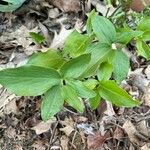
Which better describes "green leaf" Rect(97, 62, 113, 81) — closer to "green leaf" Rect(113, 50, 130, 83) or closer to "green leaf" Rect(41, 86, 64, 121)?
"green leaf" Rect(113, 50, 130, 83)

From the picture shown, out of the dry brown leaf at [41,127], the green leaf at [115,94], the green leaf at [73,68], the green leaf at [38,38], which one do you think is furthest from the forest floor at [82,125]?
the green leaf at [73,68]

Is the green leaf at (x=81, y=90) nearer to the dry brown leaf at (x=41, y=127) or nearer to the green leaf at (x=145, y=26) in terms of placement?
the green leaf at (x=145, y=26)

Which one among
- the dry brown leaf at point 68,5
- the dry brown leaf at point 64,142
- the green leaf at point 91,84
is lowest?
the dry brown leaf at point 64,142

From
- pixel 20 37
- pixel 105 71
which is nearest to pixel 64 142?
pixel 105 71

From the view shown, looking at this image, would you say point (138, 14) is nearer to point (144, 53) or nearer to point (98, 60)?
point (144, 53)

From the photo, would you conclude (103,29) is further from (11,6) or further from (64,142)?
(11,6)

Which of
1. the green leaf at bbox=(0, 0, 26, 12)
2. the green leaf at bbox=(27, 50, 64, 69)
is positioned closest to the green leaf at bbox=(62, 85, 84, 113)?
the green leaf at bbox=(27, 50, 64, 69)
